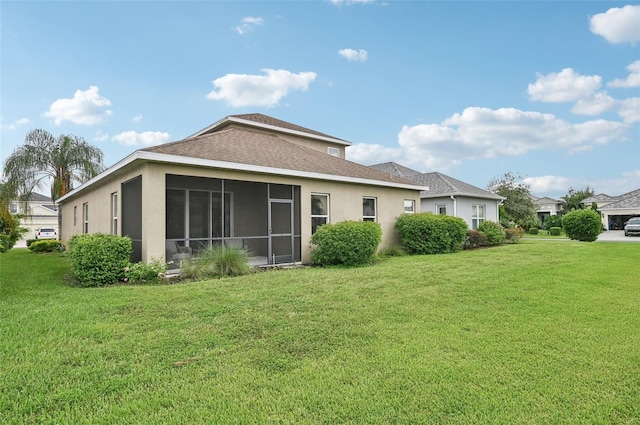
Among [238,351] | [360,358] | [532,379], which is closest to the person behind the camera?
Answer: [532,379]

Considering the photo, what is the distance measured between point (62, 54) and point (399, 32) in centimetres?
1312

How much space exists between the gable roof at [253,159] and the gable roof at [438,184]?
20.7 ft

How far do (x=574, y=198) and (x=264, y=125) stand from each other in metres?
56.0

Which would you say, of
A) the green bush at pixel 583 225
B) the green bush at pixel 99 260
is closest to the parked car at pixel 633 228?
the green bush at pixel 583 225

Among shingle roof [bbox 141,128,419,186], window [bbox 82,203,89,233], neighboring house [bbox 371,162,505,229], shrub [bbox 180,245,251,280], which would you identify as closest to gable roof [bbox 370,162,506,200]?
neighboring house [bbox 371,162,505,229]

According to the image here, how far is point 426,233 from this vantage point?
14219mm

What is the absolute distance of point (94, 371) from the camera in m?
3.45

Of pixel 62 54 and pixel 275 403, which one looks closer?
pixel 275 403

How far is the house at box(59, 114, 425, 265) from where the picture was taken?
9.11m

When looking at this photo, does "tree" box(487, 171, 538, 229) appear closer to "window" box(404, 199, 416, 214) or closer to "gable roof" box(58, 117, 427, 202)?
"window" box(404, 199, 416, 214)

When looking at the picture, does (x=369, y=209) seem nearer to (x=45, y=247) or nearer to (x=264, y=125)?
(x=264, y=125)

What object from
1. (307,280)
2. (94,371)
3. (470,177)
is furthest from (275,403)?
(470,177)

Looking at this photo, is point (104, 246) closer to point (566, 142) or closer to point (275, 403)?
point (275, 403)

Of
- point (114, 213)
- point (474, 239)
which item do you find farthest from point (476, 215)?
point (114, 213)
